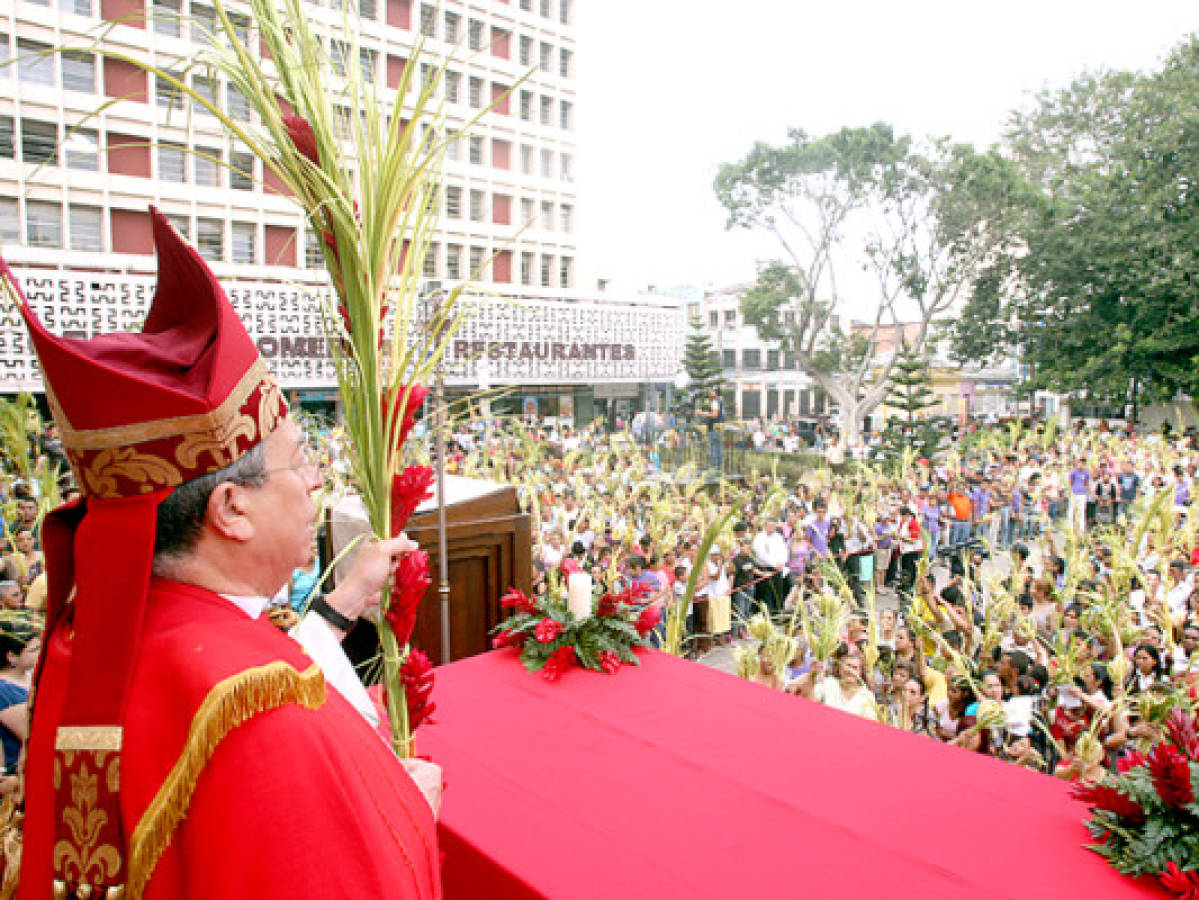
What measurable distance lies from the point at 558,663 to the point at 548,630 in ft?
0.41

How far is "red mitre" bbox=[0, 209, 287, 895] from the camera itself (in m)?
1.02

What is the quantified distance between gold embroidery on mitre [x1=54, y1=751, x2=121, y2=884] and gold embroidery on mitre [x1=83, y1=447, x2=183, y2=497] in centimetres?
34

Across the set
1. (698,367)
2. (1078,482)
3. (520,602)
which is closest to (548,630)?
(520,602)

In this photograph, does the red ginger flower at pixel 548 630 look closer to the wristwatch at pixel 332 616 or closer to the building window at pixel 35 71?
the wristwatch at pixel 332 616

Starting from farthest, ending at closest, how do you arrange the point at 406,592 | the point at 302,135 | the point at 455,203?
the point at 455,203, the point at 406,592, the point at 302,135

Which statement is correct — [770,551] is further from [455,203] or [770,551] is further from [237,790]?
[455,203]

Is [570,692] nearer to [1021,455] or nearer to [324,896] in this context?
[324,896]

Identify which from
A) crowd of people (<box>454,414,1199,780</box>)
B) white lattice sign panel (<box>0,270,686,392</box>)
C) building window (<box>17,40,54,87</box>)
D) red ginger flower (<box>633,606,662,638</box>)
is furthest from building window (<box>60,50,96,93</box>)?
red ginger flower (<box>633,606,662,638</box>)

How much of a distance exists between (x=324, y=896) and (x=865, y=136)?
25406 mm

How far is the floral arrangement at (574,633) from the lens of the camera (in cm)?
277

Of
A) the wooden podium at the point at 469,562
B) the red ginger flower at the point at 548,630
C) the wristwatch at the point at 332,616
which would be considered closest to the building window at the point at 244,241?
the wooden podium at the point at 469,562

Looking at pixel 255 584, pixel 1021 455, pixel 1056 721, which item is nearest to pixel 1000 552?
pixel 1021 455

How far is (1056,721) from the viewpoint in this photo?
170 inches

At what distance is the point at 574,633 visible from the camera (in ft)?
9.36
